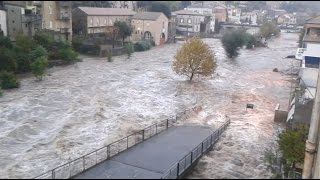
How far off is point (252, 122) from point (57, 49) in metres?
20.6

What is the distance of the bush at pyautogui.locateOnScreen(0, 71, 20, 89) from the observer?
2485 cm

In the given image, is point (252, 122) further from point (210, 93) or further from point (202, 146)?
point (202, 146)

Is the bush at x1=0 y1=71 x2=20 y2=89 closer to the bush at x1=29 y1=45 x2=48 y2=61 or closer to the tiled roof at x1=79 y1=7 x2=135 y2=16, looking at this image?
the bush at x1=29 y1=45 x2=48 y2=61

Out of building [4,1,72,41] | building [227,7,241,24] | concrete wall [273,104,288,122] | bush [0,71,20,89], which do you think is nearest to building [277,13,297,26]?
building [227,7,241,24]

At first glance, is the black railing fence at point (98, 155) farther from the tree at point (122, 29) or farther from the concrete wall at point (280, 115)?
the tree at point (122, 29)

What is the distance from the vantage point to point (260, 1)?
123 meters

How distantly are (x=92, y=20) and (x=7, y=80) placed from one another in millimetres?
22118

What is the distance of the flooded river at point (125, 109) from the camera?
1412 centimetres

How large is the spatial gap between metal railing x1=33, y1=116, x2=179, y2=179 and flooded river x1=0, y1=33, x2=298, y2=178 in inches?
43.5

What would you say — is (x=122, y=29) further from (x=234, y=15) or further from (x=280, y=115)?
A: (x=234, y=15)

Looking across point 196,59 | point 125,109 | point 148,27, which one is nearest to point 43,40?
point 196,59

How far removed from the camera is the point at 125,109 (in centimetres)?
2155

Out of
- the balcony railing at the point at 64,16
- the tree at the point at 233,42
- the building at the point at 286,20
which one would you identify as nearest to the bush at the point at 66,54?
the balcony railing at the point at 64,16

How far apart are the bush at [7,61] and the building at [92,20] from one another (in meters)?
18.2
